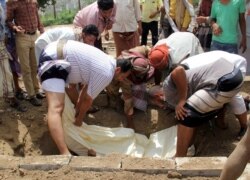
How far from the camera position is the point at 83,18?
5590 mm

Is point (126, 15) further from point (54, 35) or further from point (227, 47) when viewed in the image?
point (227, 47)

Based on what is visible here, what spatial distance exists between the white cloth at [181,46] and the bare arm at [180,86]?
21.7 inches

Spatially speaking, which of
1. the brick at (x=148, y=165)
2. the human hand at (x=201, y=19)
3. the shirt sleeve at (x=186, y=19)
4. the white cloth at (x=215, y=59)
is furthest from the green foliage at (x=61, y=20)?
the brick at (x=148, y=165)

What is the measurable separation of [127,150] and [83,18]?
1.85 metres

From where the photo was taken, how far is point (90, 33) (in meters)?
4.88

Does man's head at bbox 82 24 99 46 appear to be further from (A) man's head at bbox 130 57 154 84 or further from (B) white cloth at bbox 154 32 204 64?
(B) white cloth at bbox 154 32 204 64

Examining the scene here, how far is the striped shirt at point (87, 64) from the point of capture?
4262mm

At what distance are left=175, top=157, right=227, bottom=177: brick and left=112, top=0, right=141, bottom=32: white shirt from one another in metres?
3.28

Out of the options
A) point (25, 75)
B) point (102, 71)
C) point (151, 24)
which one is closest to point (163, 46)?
point (102, 71)

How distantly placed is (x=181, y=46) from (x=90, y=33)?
1079mm

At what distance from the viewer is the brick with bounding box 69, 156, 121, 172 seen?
11.2 ft

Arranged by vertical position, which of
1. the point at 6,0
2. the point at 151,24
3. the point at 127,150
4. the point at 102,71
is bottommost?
the point at 127,150

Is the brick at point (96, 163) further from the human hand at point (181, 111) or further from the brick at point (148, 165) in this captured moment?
the human hand at point (181, 111)

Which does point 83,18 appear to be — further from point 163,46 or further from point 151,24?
point 151,24
